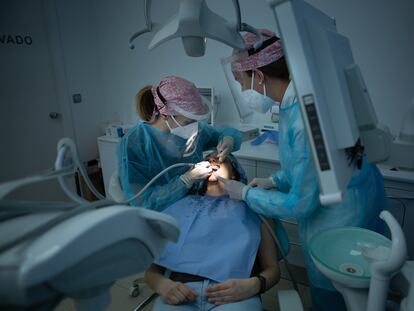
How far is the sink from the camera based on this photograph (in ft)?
2.44

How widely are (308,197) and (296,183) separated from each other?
0.20 feet

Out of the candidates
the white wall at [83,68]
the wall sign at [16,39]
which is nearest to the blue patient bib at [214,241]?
the white wall at [83,68]

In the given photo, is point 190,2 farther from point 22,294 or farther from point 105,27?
point 105,27

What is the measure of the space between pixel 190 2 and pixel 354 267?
0.92 m

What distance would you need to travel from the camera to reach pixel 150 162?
1.35m

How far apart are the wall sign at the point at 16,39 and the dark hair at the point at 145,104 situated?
6.15ft

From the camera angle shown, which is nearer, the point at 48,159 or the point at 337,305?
the point at 337,305

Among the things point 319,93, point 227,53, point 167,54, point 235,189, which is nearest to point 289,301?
point 235,189

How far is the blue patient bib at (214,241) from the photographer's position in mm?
1097

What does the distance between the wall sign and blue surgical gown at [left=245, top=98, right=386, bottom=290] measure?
8.62 feet

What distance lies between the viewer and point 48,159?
2840 millimetres

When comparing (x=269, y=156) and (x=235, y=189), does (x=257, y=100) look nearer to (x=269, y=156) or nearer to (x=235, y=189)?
(x=235, y=189)

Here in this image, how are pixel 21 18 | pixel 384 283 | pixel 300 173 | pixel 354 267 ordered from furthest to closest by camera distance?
pixel 21 18, pixel 300 173, pixel 354 267, pixel 384 283

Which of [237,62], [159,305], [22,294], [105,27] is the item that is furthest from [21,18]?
[22,294]
